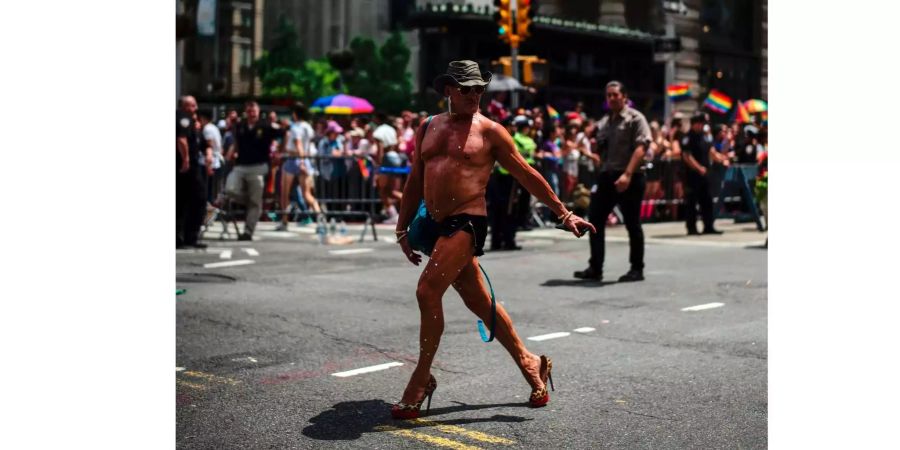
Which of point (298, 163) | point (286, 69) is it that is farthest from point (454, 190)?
point (286, 69)

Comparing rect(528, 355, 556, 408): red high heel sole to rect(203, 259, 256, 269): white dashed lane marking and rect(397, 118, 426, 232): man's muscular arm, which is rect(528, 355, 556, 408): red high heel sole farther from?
rect(203, 259, 256, 269): white dashed lane marking

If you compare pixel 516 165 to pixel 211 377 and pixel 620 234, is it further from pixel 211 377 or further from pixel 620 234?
pixel 620 234

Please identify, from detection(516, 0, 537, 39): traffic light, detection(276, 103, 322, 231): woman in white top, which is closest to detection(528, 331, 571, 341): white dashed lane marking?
detection(276, 103, 322, 231): woman in white top

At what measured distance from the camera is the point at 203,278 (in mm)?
12234

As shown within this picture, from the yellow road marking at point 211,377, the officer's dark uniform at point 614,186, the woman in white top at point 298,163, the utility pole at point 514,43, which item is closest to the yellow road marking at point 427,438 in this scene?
the yellow road marking at point 211,377

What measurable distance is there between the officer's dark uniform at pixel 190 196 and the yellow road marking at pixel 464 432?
9.56 m

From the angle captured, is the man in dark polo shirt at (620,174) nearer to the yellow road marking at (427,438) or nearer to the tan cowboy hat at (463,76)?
the tan cowboy hat at (463,76)

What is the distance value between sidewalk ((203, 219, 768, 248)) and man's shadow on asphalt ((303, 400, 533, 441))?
10.4 meters
